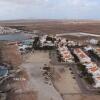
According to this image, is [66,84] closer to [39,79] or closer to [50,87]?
[50,87]

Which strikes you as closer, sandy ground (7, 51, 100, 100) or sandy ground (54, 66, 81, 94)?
sandy ground (7, 51, 100, 100)

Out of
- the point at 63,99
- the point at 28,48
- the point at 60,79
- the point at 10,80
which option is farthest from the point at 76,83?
the point at 28,48

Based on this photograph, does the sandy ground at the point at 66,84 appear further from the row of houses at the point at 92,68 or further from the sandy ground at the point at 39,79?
the row of houses at the point at 92,68

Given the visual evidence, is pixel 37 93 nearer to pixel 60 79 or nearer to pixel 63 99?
pixel 63 99

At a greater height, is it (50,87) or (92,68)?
(92,68)

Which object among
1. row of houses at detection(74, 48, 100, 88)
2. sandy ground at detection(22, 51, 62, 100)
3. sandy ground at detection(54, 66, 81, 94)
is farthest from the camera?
row of houses at detection(74, 48, 100, 88)

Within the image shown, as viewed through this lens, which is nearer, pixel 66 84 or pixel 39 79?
pixel 66 84

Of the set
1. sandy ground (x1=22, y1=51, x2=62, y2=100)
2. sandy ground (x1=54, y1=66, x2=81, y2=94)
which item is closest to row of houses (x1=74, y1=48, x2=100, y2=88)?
sandy ground (x1=54, y1=66, x2=81, y2=94)

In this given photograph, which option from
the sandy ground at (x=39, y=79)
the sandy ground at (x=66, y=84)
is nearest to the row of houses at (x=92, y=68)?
the sandy ground at (x=66, y=84)

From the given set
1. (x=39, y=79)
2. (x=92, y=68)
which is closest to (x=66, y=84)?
(x=39, y=79)

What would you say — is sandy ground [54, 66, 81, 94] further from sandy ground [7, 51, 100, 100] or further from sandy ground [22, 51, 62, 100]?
sandy ground [22, 51, 62, 100]

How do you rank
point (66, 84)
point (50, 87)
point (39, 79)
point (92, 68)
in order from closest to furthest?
point (50, 87)
point (66, 84)
point (39, 79)
point (92, 68)
